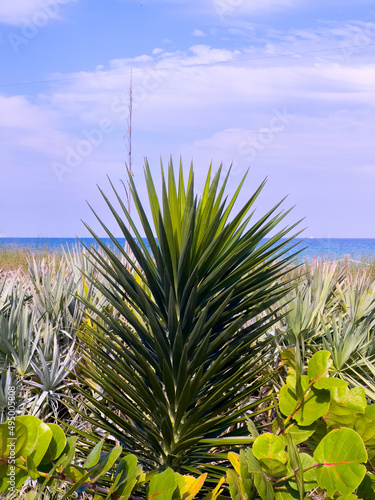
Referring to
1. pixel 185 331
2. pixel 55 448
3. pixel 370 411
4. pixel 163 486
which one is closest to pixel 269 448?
pixel 163 486

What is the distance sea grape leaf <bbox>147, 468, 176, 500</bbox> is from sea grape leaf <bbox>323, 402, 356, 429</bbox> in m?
0.56

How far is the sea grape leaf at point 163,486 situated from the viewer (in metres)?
1.07

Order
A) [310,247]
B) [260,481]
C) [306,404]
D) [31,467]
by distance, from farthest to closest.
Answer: [310,247] < [306,404] < [260,481] < [31,467]

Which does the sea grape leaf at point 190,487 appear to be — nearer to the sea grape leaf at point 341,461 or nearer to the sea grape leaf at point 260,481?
the sea grape leaf at point 260,481

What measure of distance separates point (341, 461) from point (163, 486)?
1.38 feet

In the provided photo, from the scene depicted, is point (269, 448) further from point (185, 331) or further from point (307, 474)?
point (185, 331)

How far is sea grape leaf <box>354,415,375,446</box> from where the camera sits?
1.35 meters

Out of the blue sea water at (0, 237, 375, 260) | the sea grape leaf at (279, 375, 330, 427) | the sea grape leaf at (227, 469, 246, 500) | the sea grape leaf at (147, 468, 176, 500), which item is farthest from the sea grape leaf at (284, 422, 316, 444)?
the blue sea water at (0, 237, 375, 260)

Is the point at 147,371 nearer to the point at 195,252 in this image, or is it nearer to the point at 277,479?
the point at 195,252

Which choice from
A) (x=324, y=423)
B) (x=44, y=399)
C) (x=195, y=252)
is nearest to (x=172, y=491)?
(x=324, y=423)

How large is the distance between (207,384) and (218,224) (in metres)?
0.68

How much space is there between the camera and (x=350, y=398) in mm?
1400

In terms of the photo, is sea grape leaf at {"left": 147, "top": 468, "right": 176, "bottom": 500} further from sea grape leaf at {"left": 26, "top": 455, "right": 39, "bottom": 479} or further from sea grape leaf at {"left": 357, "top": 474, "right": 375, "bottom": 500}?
sea grape leaf at {"left": 357, "top": 474, "right": 375, "bottom": 500}

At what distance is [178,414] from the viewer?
1.84 meters
